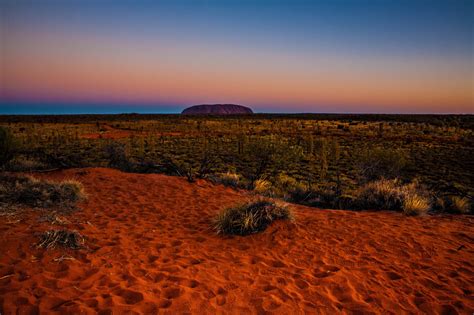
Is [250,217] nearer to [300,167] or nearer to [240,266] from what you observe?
[240,266]

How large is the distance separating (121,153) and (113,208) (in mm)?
7559

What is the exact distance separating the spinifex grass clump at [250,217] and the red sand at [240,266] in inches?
9.2

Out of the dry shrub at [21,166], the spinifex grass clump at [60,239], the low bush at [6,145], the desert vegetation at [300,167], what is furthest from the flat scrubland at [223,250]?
the low bush at [6,145]

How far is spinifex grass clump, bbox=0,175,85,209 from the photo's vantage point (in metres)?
7.01

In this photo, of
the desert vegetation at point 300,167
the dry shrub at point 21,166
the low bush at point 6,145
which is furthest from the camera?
the dry shrub at point 21,166

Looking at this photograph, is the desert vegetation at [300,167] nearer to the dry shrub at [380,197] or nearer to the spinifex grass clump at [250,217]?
the dry shrub at [380,197]

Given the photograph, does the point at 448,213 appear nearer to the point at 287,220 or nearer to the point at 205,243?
the point at 287,220

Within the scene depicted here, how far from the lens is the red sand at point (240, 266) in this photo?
12.1 feet

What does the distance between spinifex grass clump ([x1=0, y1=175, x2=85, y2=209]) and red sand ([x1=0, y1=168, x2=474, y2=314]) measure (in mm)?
597

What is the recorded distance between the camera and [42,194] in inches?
284

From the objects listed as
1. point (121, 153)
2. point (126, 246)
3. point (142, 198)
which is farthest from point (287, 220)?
point (121, 153)

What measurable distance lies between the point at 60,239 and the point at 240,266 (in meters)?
3.10

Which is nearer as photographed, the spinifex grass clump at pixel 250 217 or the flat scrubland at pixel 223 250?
the flat scrubland at pixel 223 250

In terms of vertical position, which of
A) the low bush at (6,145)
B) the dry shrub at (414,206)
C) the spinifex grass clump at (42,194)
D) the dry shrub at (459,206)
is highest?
the low bush at (6,145)
